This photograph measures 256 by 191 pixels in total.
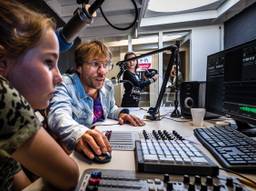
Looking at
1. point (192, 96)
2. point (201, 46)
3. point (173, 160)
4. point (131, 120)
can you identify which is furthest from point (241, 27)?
point (173, 160)

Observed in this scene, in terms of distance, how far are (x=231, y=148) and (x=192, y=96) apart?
871 millimetres

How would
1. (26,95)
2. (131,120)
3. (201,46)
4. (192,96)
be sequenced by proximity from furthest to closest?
(201,46), (192,96), (131,120), (26,95)

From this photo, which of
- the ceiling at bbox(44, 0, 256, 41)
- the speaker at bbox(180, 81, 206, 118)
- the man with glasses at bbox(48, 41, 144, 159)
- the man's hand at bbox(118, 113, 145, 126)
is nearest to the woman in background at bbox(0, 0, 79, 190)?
the man with glasses at bbox(48, 41, 144, 159)

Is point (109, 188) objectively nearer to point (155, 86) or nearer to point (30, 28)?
point (30, 28)

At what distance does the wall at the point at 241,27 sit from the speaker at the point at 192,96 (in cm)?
198

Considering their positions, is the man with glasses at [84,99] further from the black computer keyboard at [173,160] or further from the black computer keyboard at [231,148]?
the black computer keyboard at [231,148]

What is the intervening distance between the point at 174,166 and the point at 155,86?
3953mm

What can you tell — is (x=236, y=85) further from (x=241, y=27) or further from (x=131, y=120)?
(x=241, y=27)

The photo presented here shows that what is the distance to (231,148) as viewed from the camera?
26.5 inches

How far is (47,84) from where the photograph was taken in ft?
1.75

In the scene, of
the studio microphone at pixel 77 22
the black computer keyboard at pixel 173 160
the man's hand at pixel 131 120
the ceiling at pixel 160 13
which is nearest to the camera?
the black computer keyboard at pixel 173 160

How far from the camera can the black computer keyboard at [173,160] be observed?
52 cm

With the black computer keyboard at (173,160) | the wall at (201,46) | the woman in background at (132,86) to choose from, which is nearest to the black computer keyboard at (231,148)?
the black computer keyboard at (173,160)

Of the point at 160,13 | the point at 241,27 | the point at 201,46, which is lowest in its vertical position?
the point at 201,46
